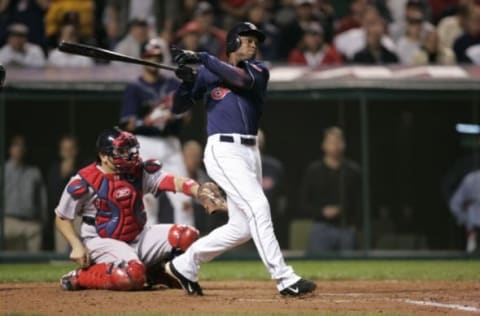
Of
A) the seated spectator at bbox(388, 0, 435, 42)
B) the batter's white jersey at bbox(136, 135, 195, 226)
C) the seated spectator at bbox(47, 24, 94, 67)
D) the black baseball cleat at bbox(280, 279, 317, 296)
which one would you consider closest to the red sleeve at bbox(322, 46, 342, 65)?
the seated spectator at bbox(388, 0, 435, 42)

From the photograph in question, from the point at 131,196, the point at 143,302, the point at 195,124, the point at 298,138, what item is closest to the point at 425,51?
the point at 298,138

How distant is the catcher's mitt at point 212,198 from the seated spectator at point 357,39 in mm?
6469

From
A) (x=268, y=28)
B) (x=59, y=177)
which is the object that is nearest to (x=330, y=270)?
(x=59, y=177)

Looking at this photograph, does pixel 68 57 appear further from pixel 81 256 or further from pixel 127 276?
pixel 127 276

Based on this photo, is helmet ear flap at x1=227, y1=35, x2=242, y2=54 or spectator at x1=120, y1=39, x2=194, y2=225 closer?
helmet ear flap at x1=227, y1=35, x2=242, y2=54

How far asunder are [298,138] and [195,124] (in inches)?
44.6

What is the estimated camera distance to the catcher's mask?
8.20 m

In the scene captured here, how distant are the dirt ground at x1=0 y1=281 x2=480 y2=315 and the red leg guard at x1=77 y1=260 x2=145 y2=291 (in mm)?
79

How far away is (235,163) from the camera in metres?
7.58

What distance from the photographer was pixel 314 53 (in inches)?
550

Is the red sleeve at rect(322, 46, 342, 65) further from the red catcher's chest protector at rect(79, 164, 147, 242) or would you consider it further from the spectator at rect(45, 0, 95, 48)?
the red catcher's chest protector at rect(79, 164, 147, 242)

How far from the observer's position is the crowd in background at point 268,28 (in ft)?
45.2

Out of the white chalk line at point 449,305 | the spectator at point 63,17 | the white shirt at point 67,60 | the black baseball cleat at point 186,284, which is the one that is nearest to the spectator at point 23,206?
the white shirt at point 67,60

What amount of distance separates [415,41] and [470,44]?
31.8 inches
